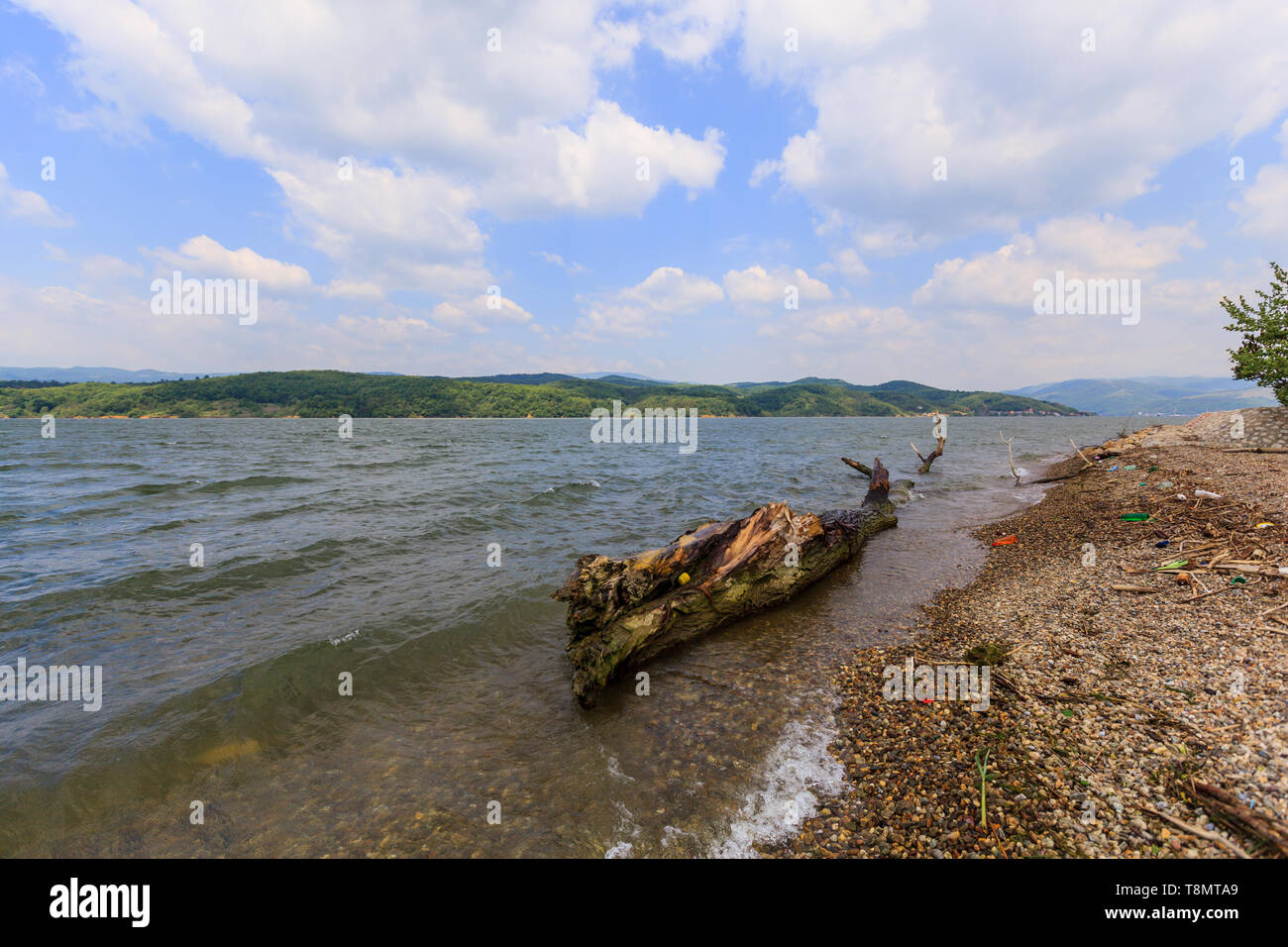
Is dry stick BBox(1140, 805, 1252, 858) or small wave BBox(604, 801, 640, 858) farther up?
dry stick BBox(1140, 805, 1252, 858)

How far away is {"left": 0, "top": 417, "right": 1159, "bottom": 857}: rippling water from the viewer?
5906 millimetres

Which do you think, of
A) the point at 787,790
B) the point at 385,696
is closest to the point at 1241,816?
the point at 787,790

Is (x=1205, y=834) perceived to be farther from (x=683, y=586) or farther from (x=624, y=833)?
(x=683, y=586)

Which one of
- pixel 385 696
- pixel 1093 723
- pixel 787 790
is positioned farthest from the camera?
pixel 385 696

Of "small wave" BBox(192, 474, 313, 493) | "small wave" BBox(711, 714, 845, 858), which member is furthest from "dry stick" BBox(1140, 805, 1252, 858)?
"small wave" BBox(192, 474, 313, 493)

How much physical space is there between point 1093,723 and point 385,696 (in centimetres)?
1106

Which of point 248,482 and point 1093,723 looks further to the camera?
point 248,482

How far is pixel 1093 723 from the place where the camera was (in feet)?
19.2

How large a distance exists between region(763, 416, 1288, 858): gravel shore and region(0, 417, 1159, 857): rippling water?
2.76ft

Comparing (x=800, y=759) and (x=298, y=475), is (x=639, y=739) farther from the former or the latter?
(x=298, y=475)

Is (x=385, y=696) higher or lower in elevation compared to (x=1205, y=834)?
lower

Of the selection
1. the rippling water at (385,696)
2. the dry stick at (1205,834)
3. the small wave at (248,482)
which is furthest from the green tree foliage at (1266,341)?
the small wave at (248,482)

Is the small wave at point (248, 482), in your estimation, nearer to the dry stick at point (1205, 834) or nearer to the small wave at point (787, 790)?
the small wave at point (787, 790)

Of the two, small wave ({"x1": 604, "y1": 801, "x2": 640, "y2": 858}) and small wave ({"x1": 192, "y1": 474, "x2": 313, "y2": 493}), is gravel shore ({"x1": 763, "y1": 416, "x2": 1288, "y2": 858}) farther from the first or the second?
small wave ({"x1": 192, "y1": 474, "x2": 313, "y2": 493})
